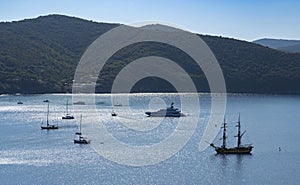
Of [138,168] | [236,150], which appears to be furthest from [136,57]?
[138,168]

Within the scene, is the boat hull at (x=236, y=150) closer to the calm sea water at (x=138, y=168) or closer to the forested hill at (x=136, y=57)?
the calm sea water at (x=138, y=168)

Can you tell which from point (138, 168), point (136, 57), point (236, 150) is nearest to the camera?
point (138, 168)

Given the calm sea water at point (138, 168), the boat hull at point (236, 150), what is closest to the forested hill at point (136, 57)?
the calm sea water at point (138, 168)

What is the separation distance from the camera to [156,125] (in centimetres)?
7112

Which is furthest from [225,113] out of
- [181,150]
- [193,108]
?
[181,150]

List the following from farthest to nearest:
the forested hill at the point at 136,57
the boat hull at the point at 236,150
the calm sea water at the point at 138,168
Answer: the forested hill at the point at 136,57 → the boat hull at the point at 236,150 → the calm sea water at the point at 138,168

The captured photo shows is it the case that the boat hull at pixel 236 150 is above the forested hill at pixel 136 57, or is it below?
below

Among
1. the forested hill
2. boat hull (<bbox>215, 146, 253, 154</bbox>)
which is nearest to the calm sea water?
boat hull (<bbox>215, 146, 253, 154</bbox>)

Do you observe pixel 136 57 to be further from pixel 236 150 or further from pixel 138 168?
pixel 138 168

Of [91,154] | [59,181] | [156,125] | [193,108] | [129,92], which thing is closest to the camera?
[59,181]

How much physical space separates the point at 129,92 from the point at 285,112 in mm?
58657

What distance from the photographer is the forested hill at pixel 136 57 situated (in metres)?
143

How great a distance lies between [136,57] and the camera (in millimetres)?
175875

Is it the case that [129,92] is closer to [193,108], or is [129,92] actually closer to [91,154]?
[193,108]
